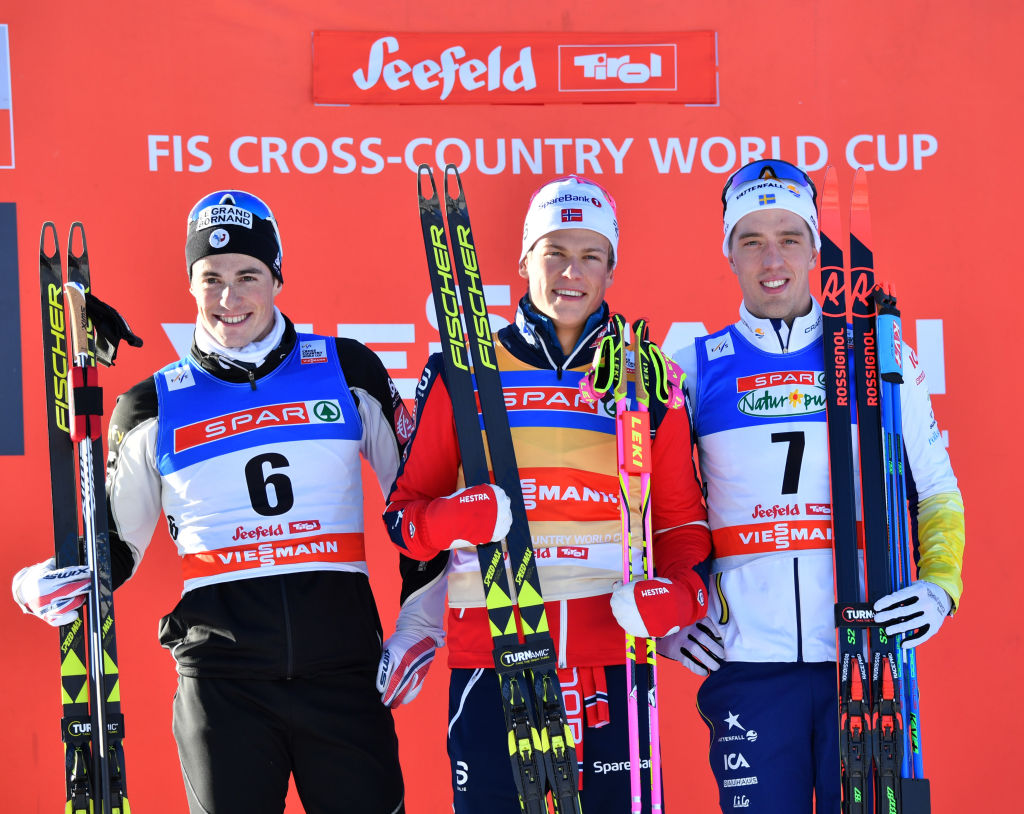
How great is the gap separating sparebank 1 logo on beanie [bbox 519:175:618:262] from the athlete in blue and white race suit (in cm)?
35

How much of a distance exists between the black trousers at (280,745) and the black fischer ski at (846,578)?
1.03 metres

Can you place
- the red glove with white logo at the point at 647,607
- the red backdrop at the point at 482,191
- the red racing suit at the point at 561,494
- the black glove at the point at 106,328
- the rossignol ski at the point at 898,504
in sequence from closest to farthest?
the red glove with white logo at the point at 647,607 < the red racing suit at the point at 561,494 < the rossignol ski at the point at 898,504 < the black glove at the point at 106,328 < the red backdrop at the point at 482,191

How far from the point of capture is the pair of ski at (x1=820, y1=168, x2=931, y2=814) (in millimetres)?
2441

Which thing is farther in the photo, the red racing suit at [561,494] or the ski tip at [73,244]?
the ski tip at [73,244]

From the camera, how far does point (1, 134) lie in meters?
3.71

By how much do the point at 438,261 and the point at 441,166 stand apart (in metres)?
1.26

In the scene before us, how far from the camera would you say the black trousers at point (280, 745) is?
248cm

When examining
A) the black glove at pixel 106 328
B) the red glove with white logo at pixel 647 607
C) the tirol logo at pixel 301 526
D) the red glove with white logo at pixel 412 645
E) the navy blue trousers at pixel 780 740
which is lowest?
the navy blue trousers at pixel 780 740

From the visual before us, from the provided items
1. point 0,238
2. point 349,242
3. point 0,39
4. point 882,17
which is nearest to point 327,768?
point 349,242

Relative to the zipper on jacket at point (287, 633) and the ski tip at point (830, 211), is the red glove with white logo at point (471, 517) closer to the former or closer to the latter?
the zipper on jacket at point (287, 633)

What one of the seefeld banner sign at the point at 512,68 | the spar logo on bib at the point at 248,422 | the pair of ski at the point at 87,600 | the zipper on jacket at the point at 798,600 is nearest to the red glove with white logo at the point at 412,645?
the spar logo on bib at the point at 248,422

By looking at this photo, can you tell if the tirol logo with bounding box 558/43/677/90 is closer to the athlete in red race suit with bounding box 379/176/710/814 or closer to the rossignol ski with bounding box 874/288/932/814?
the athlete in red race suit with bounding box 379/176/710/814

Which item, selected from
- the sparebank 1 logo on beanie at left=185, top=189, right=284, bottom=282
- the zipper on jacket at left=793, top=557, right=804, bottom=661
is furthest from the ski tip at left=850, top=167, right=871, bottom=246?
the sparebank 1 logo on beanie at left=185, top=189, right=284, bottom=282

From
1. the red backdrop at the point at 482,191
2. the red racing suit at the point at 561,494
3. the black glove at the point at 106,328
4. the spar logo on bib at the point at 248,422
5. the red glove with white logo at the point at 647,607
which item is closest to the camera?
the red glove with white logo at the point at 647,607
